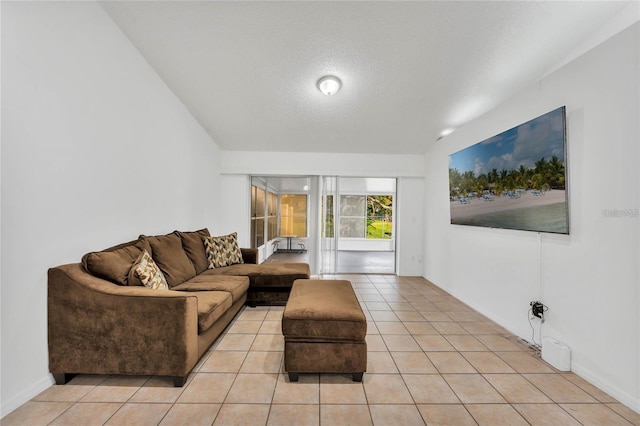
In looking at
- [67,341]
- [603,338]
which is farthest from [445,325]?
[67,341]

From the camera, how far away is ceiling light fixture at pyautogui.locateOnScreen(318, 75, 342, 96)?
2971mm

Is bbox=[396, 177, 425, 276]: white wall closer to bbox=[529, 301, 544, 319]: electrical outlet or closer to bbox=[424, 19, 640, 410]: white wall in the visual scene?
bbox=[424, 19, 640, 410]: white wall

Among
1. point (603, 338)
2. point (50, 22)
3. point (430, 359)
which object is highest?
point (50, 22)

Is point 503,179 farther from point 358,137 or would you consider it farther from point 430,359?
point 358,137

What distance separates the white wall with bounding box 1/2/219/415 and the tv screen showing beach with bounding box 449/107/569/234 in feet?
12.1

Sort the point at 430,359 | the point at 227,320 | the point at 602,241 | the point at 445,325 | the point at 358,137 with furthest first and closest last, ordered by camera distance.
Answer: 1. the point at 358,137
2. the point at 445,325
3. the point at 227,320
4. the point at 430,359
5. the point at 602,241

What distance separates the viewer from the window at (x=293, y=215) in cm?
776

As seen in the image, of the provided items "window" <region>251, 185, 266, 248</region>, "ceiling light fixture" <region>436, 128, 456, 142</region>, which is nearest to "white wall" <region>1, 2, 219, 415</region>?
"window" <region>251, 185, 266, 248</region>

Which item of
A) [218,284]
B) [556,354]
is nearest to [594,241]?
[556,354]

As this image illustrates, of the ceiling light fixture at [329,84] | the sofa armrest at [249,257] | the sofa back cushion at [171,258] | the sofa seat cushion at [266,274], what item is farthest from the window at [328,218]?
the sofa back cushion at [171,258]

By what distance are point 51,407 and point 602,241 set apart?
147 inches

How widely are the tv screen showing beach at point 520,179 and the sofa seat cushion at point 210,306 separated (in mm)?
2846

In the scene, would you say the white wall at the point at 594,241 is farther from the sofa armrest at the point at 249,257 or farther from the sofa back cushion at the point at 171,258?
the sofa back cushion at the point at 171,258

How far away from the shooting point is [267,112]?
3699 millimetres
